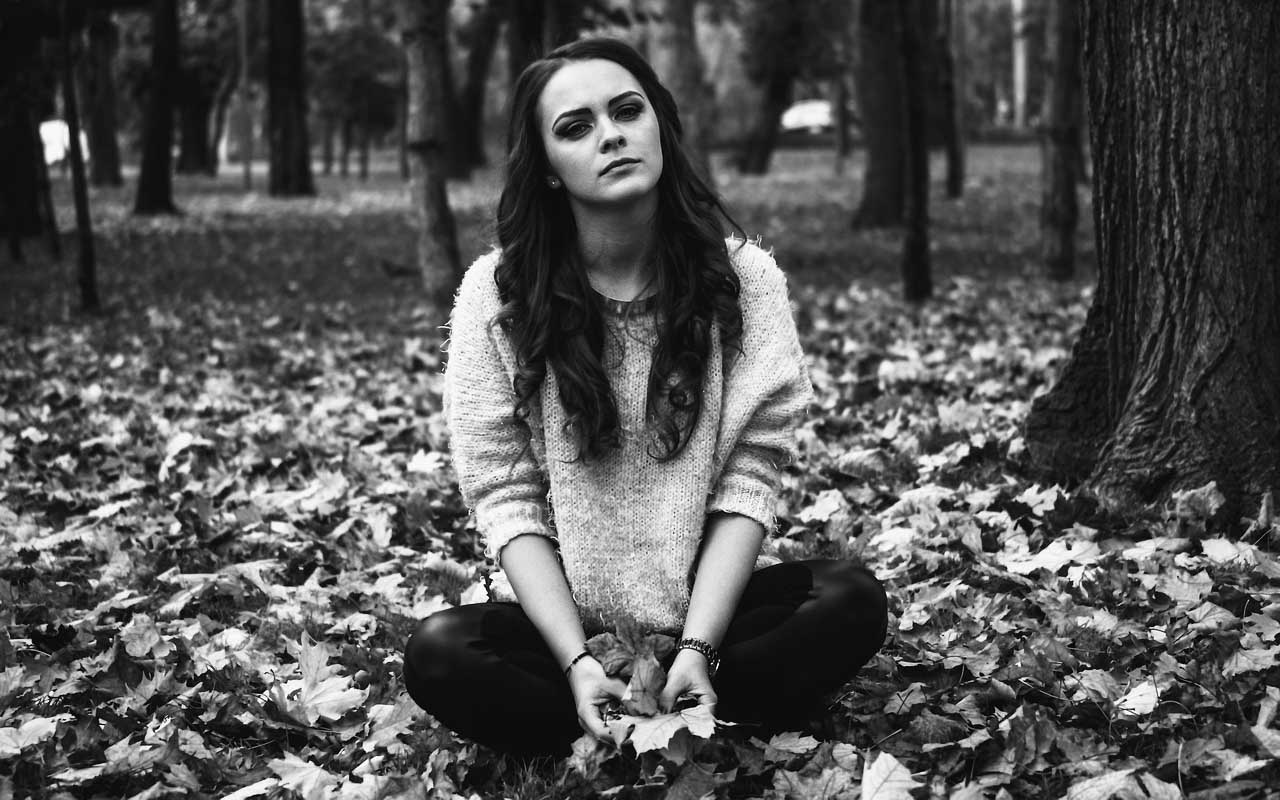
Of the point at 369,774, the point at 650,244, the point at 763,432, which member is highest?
the point at 650,244

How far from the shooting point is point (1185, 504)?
12.5 feet

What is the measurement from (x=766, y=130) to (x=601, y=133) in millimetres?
27801

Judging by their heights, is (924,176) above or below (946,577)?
above

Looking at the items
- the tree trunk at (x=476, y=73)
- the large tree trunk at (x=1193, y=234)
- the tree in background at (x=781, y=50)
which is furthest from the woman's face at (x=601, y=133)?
the tree trunk at (x=476, y=73)

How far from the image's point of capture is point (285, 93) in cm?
2280

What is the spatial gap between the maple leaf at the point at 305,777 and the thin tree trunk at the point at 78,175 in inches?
277

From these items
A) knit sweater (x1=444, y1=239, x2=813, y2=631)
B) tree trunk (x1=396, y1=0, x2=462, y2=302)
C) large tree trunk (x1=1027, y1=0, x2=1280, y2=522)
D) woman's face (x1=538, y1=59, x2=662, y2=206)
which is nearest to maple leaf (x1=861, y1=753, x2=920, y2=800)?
knit sweater (x1=444, y1=239, x2=813, y2=631)

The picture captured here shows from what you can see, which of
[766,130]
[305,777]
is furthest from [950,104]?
[305,777]

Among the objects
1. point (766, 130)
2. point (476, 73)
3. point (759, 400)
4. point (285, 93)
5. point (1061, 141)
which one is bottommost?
point (759, 400)

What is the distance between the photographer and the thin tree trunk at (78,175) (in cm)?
897

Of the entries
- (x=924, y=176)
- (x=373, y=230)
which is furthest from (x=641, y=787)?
(x=373, y=230)

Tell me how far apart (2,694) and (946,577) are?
241 centimetres

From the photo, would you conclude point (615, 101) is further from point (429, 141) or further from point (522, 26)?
point (522, 26)

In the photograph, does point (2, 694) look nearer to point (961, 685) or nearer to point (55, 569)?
point (55, 569)
